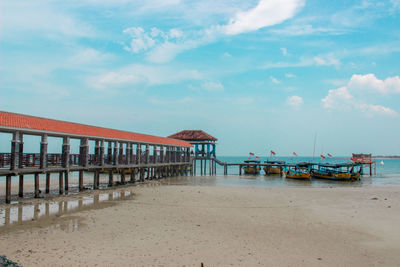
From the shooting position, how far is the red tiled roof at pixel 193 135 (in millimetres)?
57397

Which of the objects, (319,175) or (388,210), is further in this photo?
(319,175)

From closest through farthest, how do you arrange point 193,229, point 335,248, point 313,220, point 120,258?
point 120,258
point 335,248
point 193,229
point 313,220

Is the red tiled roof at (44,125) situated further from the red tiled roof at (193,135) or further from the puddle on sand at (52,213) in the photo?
the red tiled roof at (193,135)

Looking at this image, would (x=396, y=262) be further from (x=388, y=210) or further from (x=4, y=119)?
(x=4, y=119)

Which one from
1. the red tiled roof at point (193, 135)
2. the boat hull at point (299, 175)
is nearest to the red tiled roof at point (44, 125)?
the red tiled roof at point (193, 135)

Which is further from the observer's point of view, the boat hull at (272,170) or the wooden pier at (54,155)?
the boat hull at (272,170)

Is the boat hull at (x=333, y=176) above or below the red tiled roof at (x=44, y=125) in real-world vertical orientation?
below

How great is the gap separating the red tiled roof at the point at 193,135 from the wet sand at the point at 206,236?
38.1m

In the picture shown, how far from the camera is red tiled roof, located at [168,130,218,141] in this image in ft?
188

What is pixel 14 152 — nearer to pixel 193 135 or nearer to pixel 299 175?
pixel 299 175

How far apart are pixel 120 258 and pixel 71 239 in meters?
2.93

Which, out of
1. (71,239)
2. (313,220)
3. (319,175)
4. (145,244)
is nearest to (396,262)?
(313,220)

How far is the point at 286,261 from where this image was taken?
9.66m

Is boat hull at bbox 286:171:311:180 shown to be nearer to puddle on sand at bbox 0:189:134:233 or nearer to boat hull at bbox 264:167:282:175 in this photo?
boat hull at bbox 264:167:282:175
